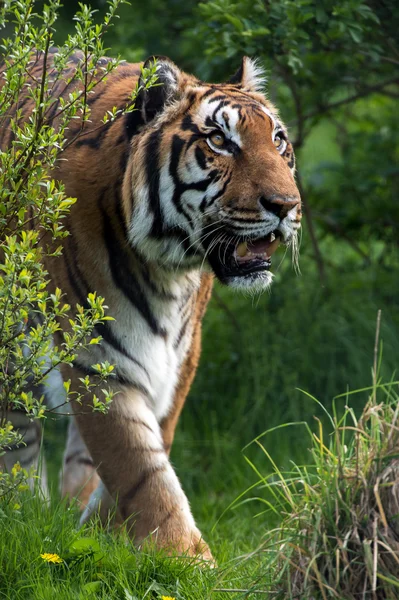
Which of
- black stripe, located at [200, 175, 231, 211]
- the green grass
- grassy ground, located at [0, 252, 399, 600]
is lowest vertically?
grassy ground, located at [0, 252, 399, 600]

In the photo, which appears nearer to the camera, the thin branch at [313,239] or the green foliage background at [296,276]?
the green foliage background at [296,276]

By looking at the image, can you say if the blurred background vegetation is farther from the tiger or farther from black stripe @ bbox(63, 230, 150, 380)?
black stripe @ bbox(63, 230, 150, 380)

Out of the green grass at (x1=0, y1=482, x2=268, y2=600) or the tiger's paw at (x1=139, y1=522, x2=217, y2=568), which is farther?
the tiger's paw at (x1=139, y1=522, x2=217, y2=568)

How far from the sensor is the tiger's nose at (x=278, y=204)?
3.63m

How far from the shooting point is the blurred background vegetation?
5113 millimetres

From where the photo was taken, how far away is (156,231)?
390 centimetres

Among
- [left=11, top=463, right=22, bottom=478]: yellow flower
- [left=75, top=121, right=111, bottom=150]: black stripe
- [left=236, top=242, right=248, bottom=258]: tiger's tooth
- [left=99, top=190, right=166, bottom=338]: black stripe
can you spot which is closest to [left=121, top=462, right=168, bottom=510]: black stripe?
[left=11, top=463, right=22, bottom=478]: yellow flower

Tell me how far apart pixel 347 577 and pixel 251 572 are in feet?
1.91

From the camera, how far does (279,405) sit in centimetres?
605

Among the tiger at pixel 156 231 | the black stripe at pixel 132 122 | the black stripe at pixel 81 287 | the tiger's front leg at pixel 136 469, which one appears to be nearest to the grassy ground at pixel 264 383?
the tiger's front leg at pixel 136 469

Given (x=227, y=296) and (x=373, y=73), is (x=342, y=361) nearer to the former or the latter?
(x=227, y=296)

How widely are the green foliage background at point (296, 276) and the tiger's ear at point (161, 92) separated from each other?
3.23ft

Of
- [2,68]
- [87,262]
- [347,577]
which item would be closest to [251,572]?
[347,577]

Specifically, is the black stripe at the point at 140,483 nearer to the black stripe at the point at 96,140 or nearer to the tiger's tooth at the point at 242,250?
the tiger's tooth at the point at 242,250
